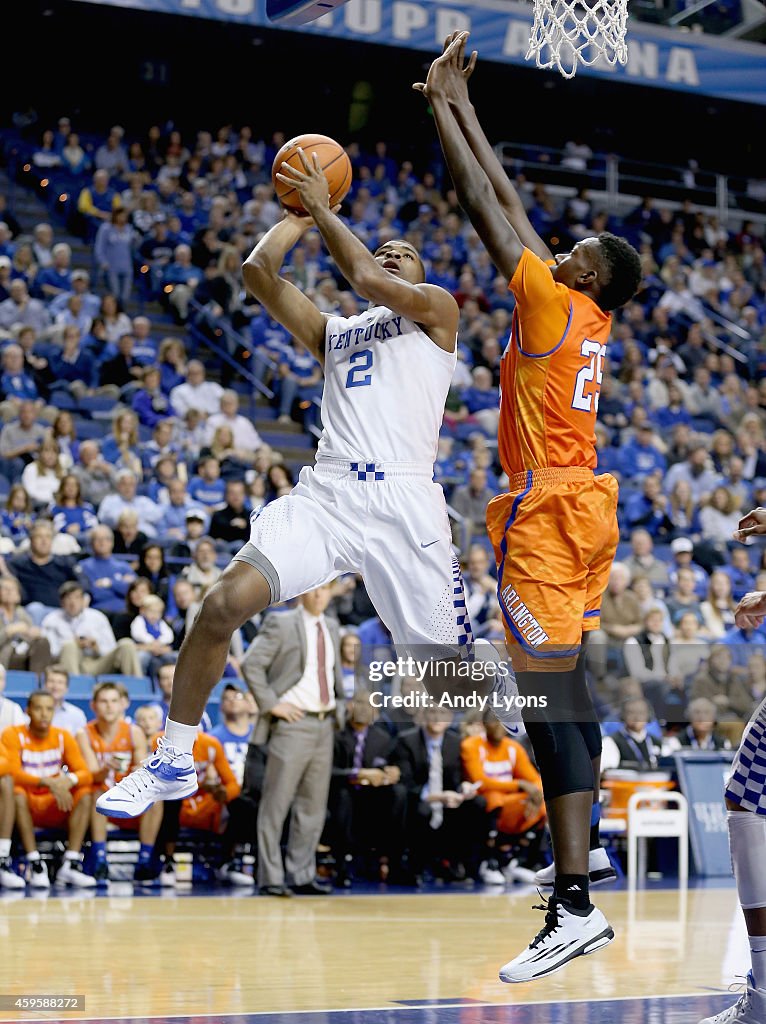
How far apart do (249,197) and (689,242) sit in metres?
7.37

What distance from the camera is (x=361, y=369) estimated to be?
5.33m

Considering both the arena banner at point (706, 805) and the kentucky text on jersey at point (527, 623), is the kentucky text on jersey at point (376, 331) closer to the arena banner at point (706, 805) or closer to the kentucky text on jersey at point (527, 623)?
the kentucky text on jersey at point (527, 623)

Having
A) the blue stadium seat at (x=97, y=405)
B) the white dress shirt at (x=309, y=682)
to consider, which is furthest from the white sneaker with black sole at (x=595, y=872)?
the blue stadium seat at (x=97, y=405)

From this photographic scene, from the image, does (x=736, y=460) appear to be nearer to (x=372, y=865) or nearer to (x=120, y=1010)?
(x=372, y=865)

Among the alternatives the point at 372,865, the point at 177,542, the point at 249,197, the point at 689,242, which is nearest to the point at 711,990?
the point at 372,865

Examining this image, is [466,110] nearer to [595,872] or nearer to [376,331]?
[376,331]

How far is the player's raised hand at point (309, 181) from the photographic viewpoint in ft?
16.6

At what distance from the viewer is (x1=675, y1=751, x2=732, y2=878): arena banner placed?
1173 centimetres

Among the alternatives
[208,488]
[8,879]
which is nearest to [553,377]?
[8,879]

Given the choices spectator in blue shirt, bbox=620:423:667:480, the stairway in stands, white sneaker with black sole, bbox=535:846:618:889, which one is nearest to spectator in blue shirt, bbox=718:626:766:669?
spectator in blue shirt, bbox=620:423:667:480

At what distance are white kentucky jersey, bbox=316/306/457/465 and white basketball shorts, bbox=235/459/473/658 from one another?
8cm

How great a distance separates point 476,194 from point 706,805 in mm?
8184

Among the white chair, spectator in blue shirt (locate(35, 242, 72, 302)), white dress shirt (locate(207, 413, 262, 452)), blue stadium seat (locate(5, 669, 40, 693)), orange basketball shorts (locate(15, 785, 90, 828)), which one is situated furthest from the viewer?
spectator in blue shirt (locate(35, 242, 72, 302))

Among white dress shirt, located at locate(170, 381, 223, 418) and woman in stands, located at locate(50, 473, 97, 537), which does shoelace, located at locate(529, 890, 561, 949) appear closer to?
woman in stands, located at locate(50, 473, 97, 537)
